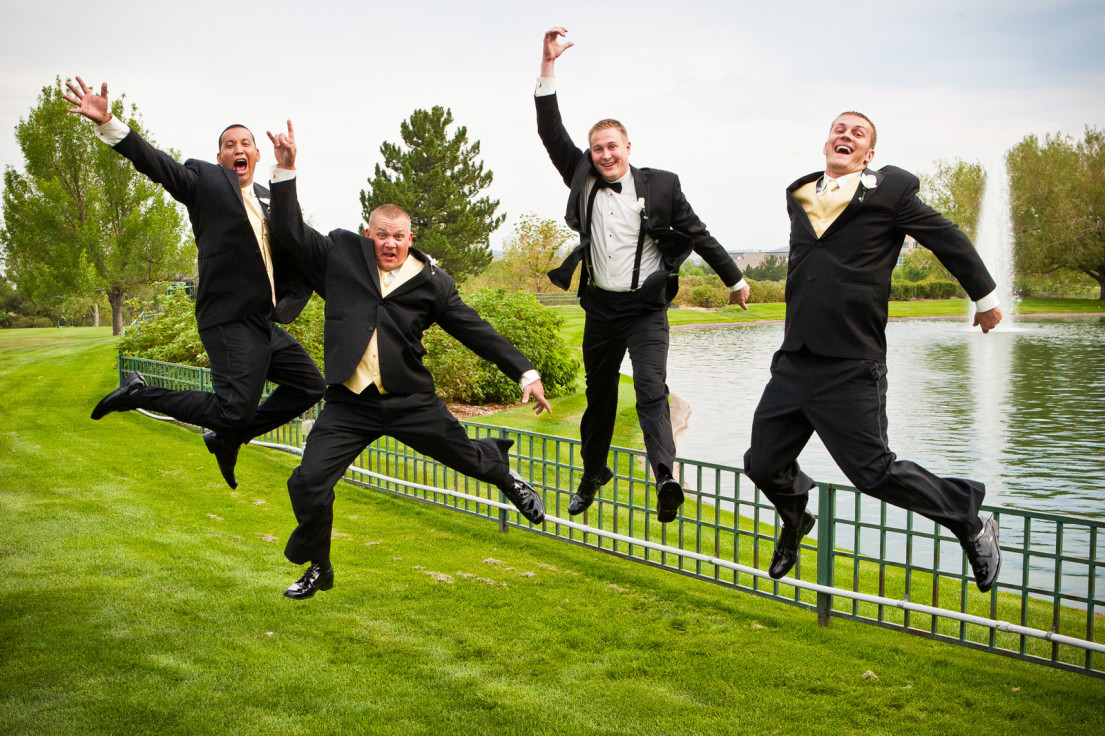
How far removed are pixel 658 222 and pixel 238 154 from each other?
2408 mm

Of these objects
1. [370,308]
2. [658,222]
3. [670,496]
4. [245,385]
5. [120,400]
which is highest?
[658,222]

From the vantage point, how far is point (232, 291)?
17.3 ft

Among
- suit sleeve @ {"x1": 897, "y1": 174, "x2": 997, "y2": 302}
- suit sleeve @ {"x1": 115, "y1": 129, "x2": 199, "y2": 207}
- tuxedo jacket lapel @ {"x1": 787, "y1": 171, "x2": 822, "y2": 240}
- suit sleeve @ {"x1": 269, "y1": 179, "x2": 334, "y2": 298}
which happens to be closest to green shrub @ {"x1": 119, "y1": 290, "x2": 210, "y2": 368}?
suit sleeve @ {"x1": 115, "y1": 129, "x2": 199, "y2": 207}

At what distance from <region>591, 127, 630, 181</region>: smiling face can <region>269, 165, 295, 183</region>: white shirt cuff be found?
163 centimetres

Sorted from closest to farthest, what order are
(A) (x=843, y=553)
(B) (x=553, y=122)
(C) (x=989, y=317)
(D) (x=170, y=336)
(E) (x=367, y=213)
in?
(C) (x=989, y=317), (B) (x=553, y=122), (A) (x=843, y=553), (D) (x=170, y=336), (E) (x=367, y=213)

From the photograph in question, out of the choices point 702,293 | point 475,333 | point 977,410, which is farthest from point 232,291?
point 702,293

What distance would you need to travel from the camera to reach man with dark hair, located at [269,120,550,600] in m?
4.92

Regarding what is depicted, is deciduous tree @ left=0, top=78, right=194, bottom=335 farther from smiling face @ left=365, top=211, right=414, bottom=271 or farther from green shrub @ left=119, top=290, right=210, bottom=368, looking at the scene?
smiling face @ left=365, top=211, right=414, bottom=271

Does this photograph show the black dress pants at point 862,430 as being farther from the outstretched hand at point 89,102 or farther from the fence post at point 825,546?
the outstretched hand at point 89,102

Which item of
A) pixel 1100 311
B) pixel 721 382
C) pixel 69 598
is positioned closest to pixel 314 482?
pixel 69 598

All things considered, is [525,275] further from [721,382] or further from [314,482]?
[314,482]

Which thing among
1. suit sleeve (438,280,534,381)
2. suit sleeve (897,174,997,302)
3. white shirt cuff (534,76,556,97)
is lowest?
suit sleeve (438,280,534,381)

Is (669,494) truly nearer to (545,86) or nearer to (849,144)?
(849,144)

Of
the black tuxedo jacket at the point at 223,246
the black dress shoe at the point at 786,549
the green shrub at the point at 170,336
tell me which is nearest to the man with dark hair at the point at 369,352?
the black tuxedo jacket at the point at 223,246
